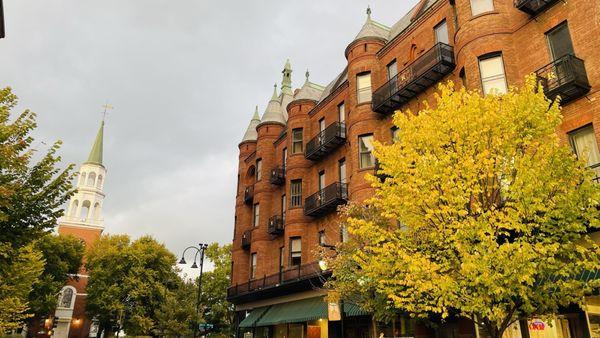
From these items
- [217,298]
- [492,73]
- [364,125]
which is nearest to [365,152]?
[364,125]

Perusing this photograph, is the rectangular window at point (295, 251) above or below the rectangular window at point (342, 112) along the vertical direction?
below

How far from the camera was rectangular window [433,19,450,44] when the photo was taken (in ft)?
67.7

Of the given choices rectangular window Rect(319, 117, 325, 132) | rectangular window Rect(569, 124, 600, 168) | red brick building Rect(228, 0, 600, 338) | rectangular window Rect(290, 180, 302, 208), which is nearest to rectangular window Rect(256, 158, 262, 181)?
red brick building Rect(228, 0, 600, 338)

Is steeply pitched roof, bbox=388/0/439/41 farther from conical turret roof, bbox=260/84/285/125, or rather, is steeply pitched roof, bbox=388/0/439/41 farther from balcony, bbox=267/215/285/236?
balcony, bbox=267/215/285/236

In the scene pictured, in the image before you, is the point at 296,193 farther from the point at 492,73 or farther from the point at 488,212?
the point at 488,212

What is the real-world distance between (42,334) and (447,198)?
6367cm

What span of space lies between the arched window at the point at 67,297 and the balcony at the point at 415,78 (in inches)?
2400

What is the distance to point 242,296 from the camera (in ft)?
109

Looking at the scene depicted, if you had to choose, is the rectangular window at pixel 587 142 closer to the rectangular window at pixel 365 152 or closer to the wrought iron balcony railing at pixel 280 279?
the rectangular window at pixel 365 152

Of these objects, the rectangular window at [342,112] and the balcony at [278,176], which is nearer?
the rectangular window at [342,112]

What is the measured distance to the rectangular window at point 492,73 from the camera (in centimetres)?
1670

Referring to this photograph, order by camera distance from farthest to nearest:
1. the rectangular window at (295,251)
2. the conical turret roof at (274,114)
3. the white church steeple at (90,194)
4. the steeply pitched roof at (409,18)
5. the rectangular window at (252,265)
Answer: the white church steeple at (90,194), the conical turret roof at (274,114), the rectangular window at (252,265), the rectangular window at (295,251), the steeply pitched roof at (409,18)

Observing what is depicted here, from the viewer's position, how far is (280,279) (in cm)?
2845

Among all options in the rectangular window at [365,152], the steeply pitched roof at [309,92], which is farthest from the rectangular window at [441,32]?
the steeply pitched roof at [309,92]
